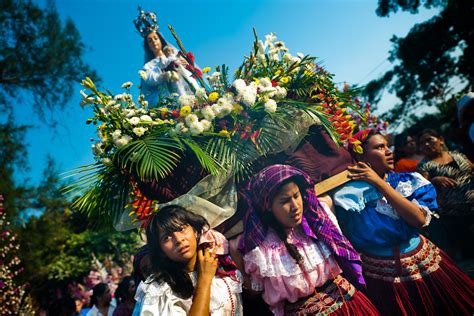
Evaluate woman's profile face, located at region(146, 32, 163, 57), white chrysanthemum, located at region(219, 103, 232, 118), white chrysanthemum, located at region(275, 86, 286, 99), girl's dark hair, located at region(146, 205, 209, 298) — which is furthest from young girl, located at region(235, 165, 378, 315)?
woman's profile face, located at region(146, 32, 163, 57)

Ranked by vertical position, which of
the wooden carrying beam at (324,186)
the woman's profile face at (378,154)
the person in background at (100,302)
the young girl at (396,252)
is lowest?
the young girl at (396,252)

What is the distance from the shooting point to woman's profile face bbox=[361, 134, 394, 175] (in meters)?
2.60

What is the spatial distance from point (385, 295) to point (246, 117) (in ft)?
5.03

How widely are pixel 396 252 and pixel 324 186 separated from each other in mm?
658

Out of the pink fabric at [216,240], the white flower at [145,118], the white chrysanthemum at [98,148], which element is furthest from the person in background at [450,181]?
the white chrysanthemum at [98,148]

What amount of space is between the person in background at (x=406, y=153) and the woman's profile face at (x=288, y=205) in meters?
2.77

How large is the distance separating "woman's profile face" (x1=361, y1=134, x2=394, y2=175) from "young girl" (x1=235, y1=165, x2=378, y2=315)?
0.73 metres

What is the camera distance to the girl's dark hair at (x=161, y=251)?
6.55ft

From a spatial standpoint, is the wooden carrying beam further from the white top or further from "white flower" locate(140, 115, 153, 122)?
"white flower" locate(140, 115, 153, 122)

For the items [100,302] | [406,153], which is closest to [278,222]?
[406,153]

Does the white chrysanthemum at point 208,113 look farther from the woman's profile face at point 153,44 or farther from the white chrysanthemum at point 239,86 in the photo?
the woman's profile face at point 153,44

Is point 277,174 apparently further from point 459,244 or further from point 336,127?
point 459,244

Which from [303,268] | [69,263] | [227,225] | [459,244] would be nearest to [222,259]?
[227,225]

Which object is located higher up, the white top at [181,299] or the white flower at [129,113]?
the white flower at [129,113]
